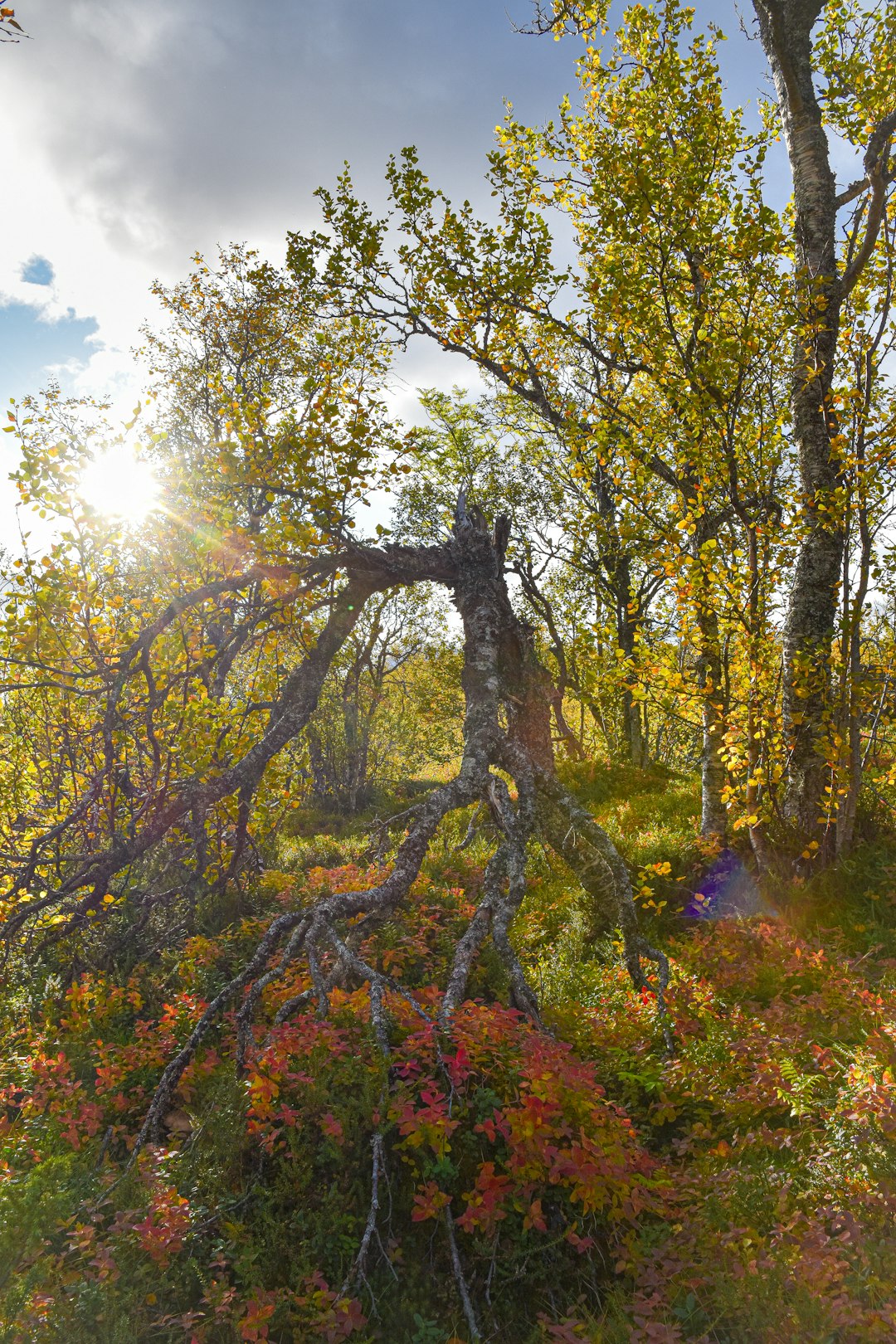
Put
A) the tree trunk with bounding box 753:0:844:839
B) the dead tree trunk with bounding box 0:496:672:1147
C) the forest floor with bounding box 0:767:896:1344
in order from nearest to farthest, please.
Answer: the forest floor with bounding box 0:767:896:1344, the dead tree trunk with bounding box 0:496:672:1147, the tree trunk with bounding box 753:0:844:839

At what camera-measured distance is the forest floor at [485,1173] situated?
3.27 m

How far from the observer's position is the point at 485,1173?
371cm

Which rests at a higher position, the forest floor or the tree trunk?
the tree trunk

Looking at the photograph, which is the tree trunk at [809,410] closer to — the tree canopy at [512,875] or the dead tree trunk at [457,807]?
the tree canopy at [512,875]

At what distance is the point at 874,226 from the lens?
22.1 feet

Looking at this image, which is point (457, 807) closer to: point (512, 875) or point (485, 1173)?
point (512, 875)

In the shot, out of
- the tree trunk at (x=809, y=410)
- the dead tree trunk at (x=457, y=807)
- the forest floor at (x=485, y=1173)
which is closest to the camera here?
the forest floor at (x=485, y=1173)

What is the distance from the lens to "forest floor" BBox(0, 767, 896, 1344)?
129 inches

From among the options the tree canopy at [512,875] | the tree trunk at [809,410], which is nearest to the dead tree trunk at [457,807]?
the tree canopy at [512,875]

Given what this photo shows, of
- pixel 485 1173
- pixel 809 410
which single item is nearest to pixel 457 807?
pixel 485 1173

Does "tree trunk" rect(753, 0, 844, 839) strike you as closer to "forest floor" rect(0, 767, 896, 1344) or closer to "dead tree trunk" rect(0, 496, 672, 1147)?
"forest floor" rect(0, 767, 896, 1344)

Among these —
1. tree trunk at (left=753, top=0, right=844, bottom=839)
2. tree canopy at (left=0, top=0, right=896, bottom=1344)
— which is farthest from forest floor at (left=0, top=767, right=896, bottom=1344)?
tree trunk at (left=753, top=0, right=844, bottom=839)

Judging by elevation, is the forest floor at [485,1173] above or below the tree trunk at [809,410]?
below

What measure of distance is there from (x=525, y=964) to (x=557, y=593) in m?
16.3
